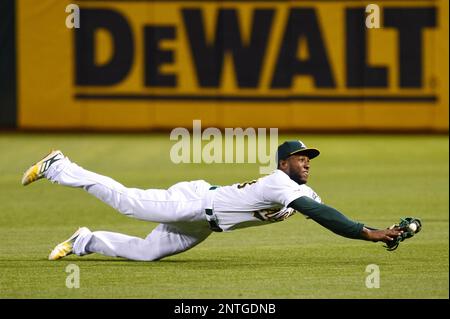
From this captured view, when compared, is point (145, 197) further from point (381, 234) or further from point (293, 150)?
point (381, 234)

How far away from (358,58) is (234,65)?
8.50ft

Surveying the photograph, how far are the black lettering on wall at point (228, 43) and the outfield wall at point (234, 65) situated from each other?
0.8 inches

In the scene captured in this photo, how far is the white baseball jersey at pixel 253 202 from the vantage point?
23.8 ft

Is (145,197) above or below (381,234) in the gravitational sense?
above

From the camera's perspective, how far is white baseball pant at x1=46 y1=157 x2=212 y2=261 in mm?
7492

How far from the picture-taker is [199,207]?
7441 mm

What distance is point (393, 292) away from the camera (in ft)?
22.0

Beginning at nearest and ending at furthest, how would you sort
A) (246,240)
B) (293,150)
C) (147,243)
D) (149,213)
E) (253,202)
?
(293,150) < (253,202) < (149,213) < (147,243) < (246,240)

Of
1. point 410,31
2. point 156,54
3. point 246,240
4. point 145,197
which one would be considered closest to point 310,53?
point 410,31

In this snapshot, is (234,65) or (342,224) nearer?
(342,224)

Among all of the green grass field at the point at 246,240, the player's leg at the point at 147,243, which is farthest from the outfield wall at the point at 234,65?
the player's leg at the point at 147,243

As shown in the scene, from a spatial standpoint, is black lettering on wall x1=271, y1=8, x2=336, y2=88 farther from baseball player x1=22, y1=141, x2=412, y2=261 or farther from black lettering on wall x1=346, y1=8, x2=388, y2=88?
baseball player x1=22, y1=141, x2=412, y2=261

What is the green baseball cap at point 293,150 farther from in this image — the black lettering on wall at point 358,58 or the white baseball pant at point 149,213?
the black lettering on wall at point 358,58
